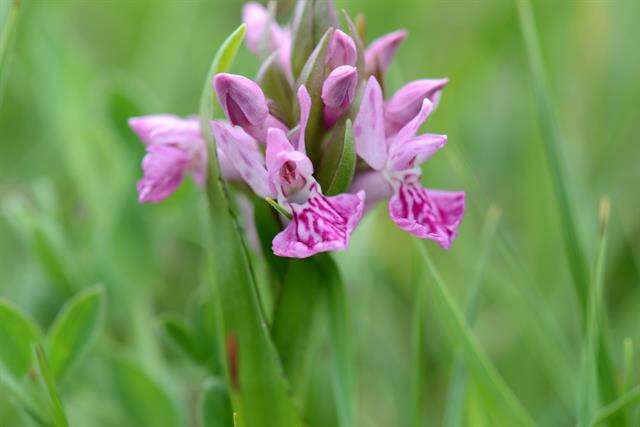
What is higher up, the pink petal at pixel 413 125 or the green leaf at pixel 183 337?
the pink petal at pixel 413 125

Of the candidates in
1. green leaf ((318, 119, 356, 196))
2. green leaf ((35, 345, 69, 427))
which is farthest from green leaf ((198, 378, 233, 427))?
green leaf ((318, 119, 356, 196))

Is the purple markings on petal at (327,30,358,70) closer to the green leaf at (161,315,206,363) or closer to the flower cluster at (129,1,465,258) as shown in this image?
the flower cluster at (129,1,465,258)

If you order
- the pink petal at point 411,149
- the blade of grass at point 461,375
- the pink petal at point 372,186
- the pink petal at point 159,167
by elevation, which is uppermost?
the pink petal at point 159,167

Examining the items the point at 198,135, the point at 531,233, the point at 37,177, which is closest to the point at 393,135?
the point at 198,135

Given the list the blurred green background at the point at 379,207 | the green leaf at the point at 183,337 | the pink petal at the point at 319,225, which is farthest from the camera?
the blurred green background at the point at 379,207

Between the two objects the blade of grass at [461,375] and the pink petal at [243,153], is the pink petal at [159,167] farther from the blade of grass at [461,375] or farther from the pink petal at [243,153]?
the blade of grass at [461,375]

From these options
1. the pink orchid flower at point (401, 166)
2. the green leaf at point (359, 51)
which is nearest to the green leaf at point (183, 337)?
the pink orchid flower at point (401, 166)

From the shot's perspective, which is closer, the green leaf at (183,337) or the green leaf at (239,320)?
the green leaf at (239,320)
